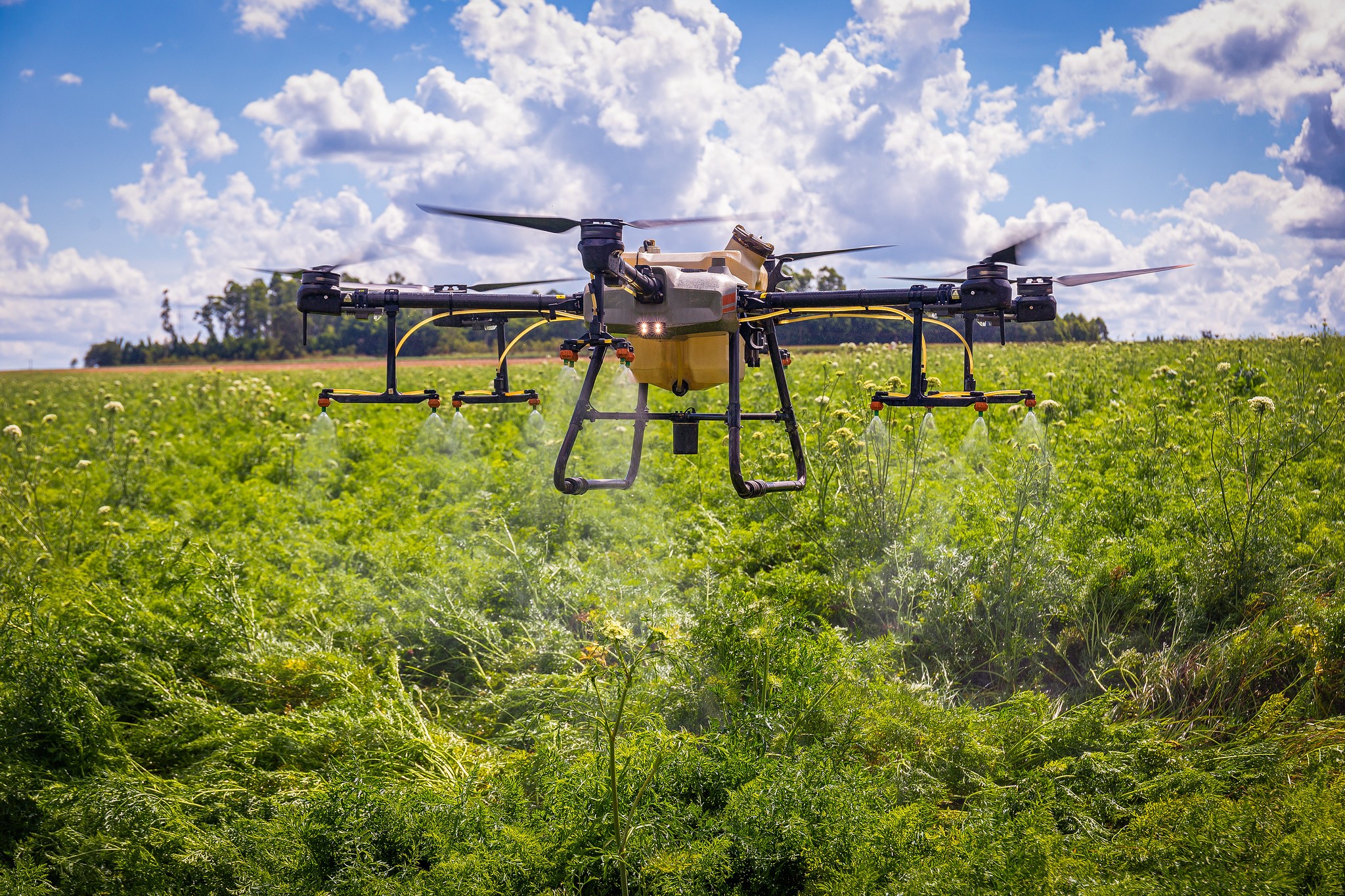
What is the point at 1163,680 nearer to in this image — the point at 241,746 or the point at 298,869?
the point at 298,869

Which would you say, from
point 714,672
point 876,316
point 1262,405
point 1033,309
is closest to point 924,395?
point 876,316

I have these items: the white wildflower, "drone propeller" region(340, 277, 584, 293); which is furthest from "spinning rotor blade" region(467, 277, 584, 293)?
the white wildflower

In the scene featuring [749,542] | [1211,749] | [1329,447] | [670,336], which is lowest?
[1211,749]

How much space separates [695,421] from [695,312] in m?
0.81

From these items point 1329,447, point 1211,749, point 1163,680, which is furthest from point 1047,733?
point 1329,447

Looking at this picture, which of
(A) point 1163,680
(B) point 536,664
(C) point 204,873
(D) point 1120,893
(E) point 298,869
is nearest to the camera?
(D) point 1120,893

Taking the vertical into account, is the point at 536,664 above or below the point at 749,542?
below

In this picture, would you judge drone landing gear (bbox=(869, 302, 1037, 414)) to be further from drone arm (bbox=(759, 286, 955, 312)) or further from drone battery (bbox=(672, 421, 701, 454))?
drone battery (bbox=(672, 421, 701, 454))

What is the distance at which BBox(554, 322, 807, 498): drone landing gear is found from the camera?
434 centimetres

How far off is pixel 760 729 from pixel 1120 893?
197 centimetres

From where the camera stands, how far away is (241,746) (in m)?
5.32

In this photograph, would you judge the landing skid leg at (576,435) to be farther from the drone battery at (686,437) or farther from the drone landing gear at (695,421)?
the drone battery at (686,437)

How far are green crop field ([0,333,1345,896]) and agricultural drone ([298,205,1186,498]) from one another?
96 cm

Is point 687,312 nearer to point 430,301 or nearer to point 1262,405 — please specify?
point 430,301
